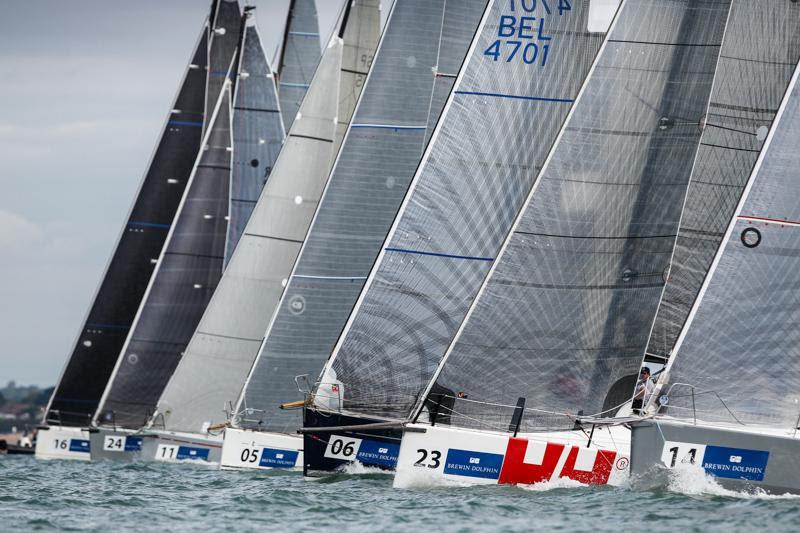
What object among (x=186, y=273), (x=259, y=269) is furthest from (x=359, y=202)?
(x=186, y=273)

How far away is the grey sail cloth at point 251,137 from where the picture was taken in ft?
97.6

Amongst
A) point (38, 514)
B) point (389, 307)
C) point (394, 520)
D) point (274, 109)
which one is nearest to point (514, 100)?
point (389, 307)

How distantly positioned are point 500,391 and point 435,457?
1.34 m

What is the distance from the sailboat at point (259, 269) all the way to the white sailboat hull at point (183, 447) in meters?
0.02

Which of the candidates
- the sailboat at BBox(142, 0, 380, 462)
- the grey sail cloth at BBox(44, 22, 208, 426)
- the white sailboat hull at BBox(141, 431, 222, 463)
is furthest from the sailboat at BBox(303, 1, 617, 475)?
the grey sail cloth at BBox(44, 22, 208, 426)

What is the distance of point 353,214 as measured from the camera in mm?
22828

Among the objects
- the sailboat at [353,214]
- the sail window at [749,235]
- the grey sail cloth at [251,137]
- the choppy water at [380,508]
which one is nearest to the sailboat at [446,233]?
the choppy water at [380,508]

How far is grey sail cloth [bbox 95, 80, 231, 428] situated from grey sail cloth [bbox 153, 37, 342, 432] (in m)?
2.61

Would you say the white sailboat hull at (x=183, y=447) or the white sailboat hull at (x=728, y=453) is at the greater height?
the white sailboat hull at (x=728, y=453)

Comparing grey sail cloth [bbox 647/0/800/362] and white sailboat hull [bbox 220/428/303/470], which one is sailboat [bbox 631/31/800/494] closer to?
grey sail cloth [bbox 647/0/800/362]

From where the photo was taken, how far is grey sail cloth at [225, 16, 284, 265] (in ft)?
97.6

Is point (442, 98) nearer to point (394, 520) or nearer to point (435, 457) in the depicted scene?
point (435, 457)

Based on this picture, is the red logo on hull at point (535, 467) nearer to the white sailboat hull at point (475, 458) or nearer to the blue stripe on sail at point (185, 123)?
the white sailboat hull at point (475, 458)

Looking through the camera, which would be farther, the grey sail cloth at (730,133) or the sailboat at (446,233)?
the sailboat at (446,233)
